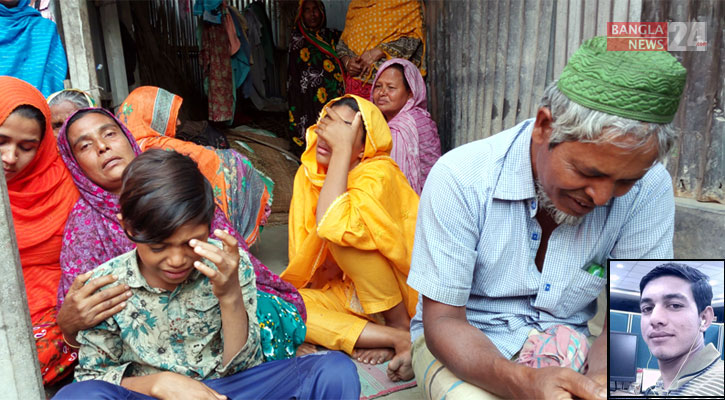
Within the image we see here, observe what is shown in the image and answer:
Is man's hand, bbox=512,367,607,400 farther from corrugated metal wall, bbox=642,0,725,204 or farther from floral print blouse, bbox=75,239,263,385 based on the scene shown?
corrugated metal wall, bbox=642,0,725,204

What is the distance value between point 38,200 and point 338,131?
1.52 meters

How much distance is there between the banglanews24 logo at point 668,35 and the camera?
237cm

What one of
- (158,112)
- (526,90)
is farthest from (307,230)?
(526,90)

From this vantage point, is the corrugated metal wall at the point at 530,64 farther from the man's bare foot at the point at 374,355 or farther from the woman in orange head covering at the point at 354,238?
the man's bare foot at the point at 374,355

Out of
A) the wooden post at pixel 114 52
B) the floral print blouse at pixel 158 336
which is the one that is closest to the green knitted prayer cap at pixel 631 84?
the floral print blouse at pixel 158 336

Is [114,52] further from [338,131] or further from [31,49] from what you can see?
[338,131]

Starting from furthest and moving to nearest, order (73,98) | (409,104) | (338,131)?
(409,104)
(73,98)
(338,131)

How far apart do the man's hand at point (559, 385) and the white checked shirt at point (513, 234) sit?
1.18 ft

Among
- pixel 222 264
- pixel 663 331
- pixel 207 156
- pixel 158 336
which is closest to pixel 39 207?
pixel 158 336

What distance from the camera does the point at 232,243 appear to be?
1515 millimetres

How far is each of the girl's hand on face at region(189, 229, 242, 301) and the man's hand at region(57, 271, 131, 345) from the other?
13.2 inches

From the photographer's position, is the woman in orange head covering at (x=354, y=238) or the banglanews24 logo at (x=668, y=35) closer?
the banglanews24 logo at (x=668, y=35)

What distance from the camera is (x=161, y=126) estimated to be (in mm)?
3488

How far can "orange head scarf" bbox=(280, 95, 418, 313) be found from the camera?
8.38 feet
